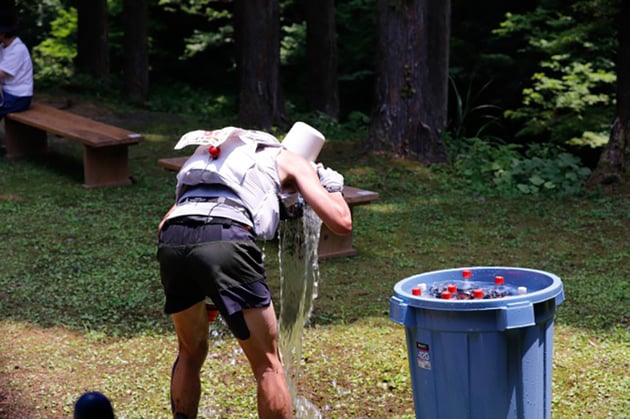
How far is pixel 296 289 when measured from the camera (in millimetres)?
5582

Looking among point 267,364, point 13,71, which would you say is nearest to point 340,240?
point 267,364

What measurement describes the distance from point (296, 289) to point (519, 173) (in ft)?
20.1

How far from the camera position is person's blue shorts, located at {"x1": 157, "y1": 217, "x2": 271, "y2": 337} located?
3.83m

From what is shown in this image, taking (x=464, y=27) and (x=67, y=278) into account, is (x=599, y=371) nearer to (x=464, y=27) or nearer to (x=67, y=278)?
(x=67, y=278)

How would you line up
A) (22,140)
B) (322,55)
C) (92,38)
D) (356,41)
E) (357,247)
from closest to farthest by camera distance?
(357,247) < (22,140) < (322,55) < (92,38) < (356,41)

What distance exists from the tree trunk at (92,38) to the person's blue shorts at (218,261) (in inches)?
632

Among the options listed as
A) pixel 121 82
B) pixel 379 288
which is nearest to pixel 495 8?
pixel 121 82

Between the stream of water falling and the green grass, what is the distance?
0.42 ft

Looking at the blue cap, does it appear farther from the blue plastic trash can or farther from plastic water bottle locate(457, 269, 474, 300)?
plastic water bottle locate(457, 269, 474, 300)

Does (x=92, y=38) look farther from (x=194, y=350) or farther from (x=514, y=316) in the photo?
(x=514, y=316)

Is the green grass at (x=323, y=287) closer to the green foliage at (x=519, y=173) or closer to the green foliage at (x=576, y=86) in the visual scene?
the green foliage at (x=519, y=173)

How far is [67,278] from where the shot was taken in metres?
7.48

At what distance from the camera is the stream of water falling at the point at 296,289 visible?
204 inches

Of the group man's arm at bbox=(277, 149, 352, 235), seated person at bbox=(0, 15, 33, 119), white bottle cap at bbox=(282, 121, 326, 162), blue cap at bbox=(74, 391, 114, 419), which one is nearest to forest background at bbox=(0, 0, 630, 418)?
seated person at bbox=(0, 15, 33, 119)
